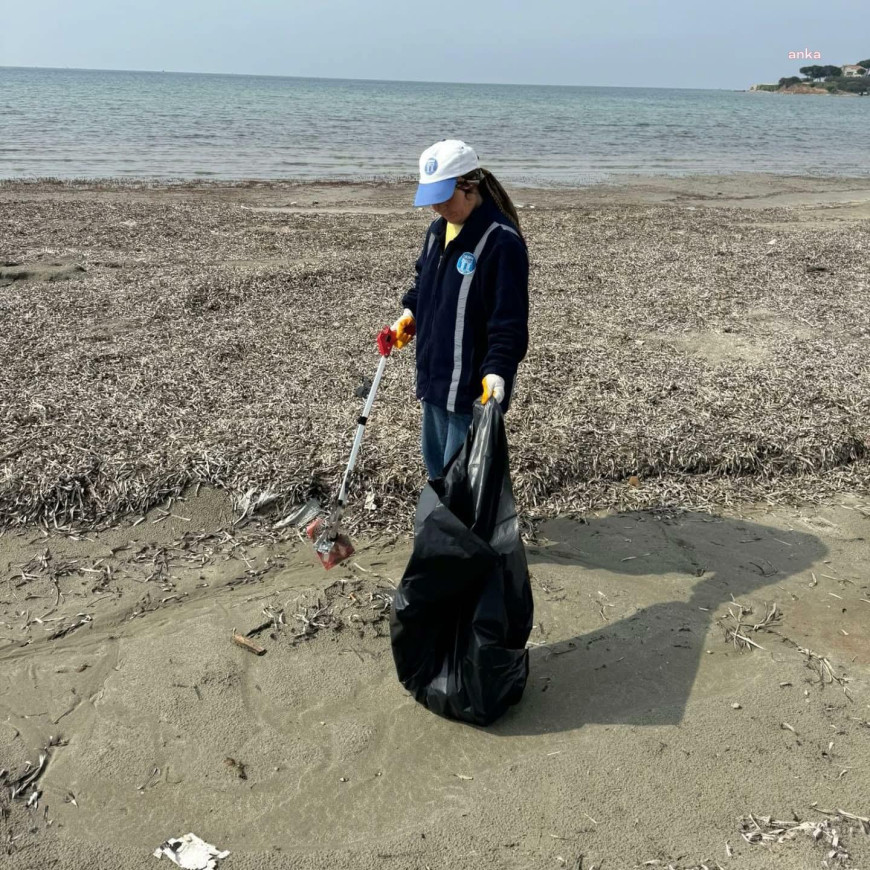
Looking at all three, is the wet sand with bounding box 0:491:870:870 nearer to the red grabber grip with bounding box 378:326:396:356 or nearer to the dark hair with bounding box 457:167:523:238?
the red grabber grip with bounding box 378:326:396:356

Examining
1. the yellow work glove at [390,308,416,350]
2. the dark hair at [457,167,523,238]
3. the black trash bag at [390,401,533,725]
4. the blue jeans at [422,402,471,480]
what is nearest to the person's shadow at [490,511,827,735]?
the black trash bag at [390,401,533,725]

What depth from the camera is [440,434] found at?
356 cm

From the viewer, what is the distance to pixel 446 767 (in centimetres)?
276

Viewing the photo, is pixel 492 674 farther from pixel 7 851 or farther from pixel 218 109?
pixel 218 109

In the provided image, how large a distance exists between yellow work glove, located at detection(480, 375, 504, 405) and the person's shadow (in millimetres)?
1101

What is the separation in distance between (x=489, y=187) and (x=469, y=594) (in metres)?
1.57

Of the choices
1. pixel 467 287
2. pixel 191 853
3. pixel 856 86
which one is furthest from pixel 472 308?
pixel 856 86

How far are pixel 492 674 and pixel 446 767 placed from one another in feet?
1.15

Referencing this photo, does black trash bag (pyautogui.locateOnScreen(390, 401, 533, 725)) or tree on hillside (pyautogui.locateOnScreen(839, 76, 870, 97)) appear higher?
tree on hillside (pyautogui.locateOnScreen(839, 76, 870, 97))

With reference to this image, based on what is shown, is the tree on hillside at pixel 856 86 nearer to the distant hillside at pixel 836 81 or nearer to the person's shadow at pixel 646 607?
the distant hillside at pixel 836 81

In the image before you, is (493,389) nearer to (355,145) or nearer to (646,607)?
(646,607)

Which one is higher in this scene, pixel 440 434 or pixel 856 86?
pixel 856 86

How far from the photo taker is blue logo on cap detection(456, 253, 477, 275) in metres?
3.12

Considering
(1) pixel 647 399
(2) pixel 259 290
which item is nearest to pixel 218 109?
(2) pixel 259 290
